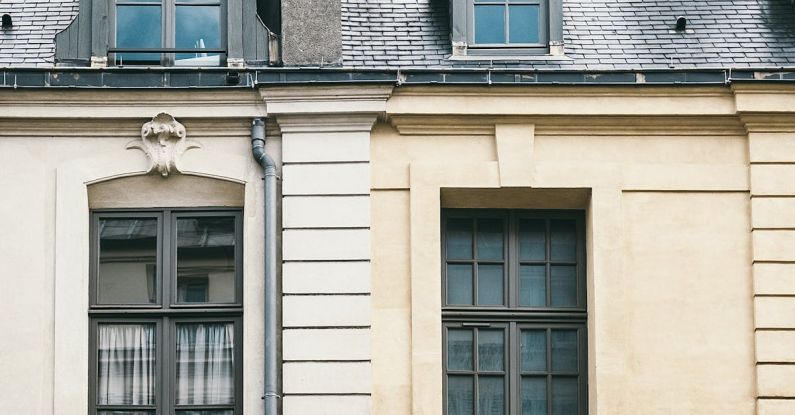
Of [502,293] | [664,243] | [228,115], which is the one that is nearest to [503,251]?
[502,293]

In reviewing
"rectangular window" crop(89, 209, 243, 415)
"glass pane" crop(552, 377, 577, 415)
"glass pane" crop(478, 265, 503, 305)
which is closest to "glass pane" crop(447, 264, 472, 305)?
"glass pane" crop(478, 265, 503, 305)

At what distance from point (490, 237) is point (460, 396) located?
1.82 meters

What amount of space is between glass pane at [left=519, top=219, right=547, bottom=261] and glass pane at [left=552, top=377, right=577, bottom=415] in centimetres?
139

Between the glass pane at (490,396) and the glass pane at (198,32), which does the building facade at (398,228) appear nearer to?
the glass pane at (490,396)

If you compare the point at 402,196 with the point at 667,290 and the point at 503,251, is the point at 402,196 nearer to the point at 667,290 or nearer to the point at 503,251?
the point at 503,251

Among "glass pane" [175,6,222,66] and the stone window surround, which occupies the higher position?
"glass pane" [175,6,222,66]

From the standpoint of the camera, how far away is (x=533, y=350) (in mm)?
21141

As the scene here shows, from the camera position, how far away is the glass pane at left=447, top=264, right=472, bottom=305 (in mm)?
21219

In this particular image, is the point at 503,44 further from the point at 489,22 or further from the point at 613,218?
the point at 613,218

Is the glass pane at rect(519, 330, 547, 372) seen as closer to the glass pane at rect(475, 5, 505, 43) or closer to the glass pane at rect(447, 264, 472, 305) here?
the glass pane at rect(447, 264, 472, 305)

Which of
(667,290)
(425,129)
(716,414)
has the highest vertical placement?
(425,129)

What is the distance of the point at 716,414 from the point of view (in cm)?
2045

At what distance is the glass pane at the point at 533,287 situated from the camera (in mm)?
21250

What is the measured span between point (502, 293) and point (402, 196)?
1564 millimetres
